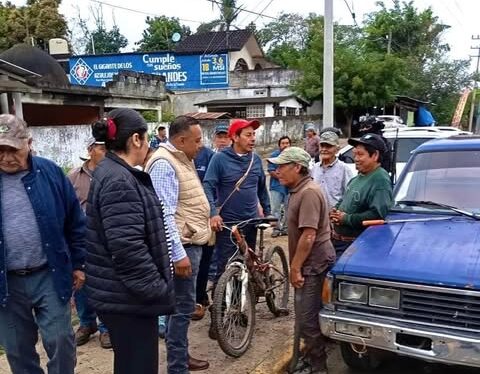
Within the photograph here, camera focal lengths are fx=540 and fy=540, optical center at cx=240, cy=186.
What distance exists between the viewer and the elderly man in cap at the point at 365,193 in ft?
14.4

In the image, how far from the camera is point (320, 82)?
3047 centimetres

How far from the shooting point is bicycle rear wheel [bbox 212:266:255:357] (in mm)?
4195

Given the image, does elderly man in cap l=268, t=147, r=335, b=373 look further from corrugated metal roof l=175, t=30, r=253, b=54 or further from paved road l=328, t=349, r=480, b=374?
corrugated metal roof l=175, t=30, r=253, b=54

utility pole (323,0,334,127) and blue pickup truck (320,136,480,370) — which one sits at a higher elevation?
utility pole (323,0,334,127)

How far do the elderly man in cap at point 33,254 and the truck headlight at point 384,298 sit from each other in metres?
1.94

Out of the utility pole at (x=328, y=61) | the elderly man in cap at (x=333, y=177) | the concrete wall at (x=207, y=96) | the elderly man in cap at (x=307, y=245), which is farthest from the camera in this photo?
the concrete wall at (x=207, y=96)

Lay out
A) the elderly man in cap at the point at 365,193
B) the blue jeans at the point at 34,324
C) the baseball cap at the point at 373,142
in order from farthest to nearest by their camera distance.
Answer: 1. the baseball cap at the point at 373,142
2. the elderly man in cap at the point at 365,193
3. the blue jeans at the point at 34,324

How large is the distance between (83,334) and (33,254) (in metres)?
1.81

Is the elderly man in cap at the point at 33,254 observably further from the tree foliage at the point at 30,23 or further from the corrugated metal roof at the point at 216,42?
the tree foliage at the point at 30,23

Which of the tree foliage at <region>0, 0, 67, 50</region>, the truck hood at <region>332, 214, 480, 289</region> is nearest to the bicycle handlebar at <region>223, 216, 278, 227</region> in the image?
the truck hood at <region>332, 214, 480, 289</region>

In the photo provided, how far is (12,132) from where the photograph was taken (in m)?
2.95

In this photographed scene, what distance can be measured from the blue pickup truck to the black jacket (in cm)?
147

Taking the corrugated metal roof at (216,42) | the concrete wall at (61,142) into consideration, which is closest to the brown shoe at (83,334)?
the concrete wall at (61,142)

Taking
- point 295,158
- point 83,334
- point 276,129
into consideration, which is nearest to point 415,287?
point 295,158
